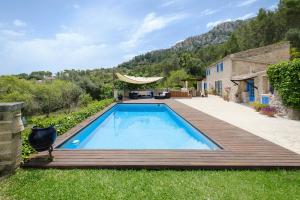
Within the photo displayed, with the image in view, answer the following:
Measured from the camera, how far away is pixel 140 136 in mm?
10812

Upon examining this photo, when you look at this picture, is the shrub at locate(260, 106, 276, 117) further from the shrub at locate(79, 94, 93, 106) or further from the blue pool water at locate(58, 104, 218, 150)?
the shrub at locate(79, 94, 93, 106)

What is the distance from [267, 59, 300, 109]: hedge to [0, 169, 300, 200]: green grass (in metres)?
7.16

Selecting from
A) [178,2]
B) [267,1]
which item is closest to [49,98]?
[178,2]

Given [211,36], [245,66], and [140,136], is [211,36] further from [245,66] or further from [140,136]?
[140,136]

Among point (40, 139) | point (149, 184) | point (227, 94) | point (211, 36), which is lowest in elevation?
Result: point (149, 184)

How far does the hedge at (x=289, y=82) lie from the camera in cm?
1098

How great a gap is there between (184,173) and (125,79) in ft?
68.9

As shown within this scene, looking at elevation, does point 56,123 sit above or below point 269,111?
above

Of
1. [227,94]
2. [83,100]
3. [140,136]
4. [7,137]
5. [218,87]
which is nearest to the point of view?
[7,137]

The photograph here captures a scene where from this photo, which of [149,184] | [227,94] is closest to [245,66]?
[227,94]

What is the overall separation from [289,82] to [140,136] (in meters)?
7.00

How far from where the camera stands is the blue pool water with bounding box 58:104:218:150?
28.3ft

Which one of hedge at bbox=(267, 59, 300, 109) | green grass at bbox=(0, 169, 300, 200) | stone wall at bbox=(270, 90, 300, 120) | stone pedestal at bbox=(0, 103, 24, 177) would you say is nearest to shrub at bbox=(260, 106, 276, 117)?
stone wall at bbox=(270, 90, 300, 120)

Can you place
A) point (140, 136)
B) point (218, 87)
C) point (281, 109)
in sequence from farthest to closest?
point (218, 87) < point (281, 109) < point (140, 136)
